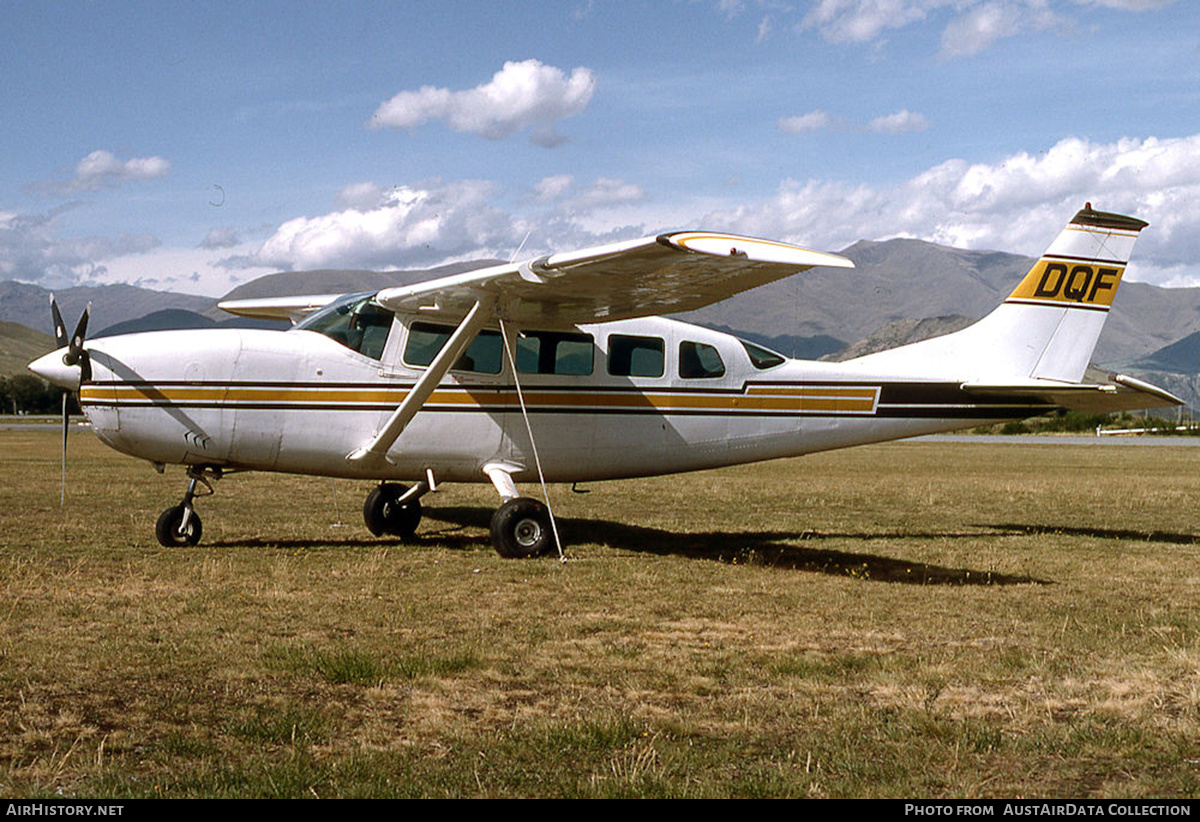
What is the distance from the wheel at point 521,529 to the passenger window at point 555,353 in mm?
1613

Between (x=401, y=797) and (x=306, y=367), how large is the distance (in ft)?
25.2

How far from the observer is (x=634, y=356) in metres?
12.4

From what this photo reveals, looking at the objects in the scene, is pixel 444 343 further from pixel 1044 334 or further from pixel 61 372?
pixel 1044 334

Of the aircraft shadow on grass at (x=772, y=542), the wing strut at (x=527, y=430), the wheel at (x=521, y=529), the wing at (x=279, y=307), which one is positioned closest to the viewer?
the aircraft shadow on grass at (x=772, y=542)

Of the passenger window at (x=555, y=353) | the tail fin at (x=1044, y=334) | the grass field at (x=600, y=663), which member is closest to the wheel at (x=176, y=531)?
the grass field at (x=600, y=663)

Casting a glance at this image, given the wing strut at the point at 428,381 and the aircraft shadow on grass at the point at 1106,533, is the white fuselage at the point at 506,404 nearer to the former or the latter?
the wing strut at the point at 428,381

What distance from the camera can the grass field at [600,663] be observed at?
4461 millimetres

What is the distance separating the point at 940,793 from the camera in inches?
167

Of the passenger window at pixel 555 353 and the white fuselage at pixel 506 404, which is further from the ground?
the passenger window at pixel 555 353

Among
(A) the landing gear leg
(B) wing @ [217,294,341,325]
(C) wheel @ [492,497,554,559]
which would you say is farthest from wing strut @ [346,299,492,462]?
(B) wing @ [217,294,341,325]

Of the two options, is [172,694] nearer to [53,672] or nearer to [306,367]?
[53,672]

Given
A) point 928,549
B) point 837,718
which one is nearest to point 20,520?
point 928,549

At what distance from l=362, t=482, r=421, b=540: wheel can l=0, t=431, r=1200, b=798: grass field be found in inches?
11.0

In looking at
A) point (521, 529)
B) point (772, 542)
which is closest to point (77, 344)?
point (521, 529)
